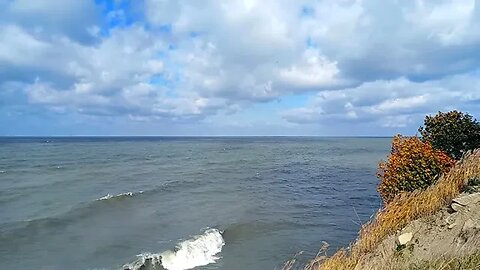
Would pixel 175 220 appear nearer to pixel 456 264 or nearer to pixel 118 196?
pixel 118 196

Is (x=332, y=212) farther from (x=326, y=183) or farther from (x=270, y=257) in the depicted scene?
(x=326, y=183)

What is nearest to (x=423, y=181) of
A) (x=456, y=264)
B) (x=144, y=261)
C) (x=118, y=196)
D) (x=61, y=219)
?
(x=456, y=264)

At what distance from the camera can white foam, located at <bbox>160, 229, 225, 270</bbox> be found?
17422mm

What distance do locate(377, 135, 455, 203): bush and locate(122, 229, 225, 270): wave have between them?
821 centimetres

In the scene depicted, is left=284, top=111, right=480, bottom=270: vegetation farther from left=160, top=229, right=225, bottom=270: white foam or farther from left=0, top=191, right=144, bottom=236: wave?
left=0, top=191, right=144, bottom=236: wave

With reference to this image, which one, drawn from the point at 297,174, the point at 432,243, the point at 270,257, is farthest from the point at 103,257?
the point at 297,174

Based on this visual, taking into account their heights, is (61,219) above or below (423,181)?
below

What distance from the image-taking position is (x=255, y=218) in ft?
84.9

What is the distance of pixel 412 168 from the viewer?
1694 cm

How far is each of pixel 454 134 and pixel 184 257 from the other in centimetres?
1425

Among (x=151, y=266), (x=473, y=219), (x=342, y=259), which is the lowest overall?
(x=151, y=266)

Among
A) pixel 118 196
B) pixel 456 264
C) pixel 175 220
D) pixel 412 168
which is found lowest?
pixel 175 220

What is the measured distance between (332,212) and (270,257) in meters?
10.7

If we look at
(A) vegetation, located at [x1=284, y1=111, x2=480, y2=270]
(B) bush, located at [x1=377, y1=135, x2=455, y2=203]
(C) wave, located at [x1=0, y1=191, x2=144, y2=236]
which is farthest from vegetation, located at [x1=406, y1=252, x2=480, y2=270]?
(C) wave, located at [x1=0, y1=191, x2=144, y2=236]
